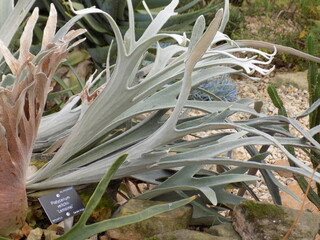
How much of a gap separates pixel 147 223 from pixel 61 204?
0.24 meters

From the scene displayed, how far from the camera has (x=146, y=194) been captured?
59.2 inches

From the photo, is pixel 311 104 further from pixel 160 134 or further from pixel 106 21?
pixel 106 21

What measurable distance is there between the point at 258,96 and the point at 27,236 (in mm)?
2453

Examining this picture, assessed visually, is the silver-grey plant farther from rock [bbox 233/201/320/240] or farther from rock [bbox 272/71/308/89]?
rock [bbox 272/71/308/89]

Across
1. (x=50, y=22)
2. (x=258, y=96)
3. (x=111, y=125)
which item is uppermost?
(x=50, y=22)

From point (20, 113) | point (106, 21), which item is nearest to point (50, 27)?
point (20, 113)

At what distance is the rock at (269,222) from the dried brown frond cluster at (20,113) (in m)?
0.58

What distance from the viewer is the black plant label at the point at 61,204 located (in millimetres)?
1418

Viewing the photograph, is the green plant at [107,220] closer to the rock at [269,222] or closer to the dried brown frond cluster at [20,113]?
the dried brown frond cluster at [20,113]

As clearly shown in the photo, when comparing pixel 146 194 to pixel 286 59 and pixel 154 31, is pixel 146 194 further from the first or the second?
pixel 286 59

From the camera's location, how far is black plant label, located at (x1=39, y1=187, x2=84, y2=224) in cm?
142

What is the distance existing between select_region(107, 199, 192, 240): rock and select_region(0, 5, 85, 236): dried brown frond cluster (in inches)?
10.4

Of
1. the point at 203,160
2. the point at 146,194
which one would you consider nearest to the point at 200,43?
the point at 203,160

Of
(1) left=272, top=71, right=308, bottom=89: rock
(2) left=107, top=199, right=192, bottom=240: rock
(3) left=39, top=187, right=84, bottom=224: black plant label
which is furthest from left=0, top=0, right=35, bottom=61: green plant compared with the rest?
(1) left=272, top=71, right=308, bottom=89: rock
